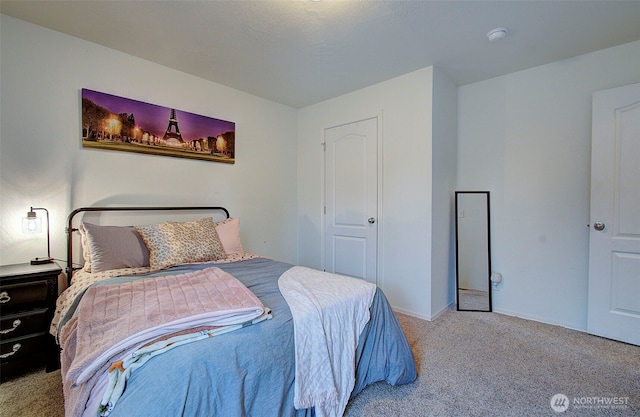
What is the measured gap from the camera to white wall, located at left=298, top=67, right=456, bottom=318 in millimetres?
2914

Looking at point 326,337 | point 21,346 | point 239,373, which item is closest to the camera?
point 239,373

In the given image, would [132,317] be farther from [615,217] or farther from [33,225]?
[615,217]

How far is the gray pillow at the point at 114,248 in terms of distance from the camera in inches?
84.0

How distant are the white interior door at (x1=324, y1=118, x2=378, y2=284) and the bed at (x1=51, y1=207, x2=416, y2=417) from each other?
4.69ft

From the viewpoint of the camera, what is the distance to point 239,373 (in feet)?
3.78

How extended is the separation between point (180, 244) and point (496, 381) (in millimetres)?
2493

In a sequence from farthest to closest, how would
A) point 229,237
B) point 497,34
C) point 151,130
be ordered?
1. point 229,237
2. point 151,130
3. point 497,34

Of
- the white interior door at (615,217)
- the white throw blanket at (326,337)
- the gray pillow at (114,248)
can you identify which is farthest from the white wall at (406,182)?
the gray pillow at (114,248)

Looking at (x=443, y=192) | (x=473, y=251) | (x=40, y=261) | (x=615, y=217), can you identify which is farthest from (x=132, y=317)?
(x=615, y=217)

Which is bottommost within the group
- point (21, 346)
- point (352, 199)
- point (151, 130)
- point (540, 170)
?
point (21, 346)

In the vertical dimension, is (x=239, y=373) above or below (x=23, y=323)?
above

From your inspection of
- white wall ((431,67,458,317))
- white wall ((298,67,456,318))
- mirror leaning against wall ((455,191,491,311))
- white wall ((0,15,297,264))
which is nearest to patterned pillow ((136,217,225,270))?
white wall ((0,15,297,264))

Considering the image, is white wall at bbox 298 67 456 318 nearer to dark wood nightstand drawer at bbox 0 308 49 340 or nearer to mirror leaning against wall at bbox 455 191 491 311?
mirror leaning against wall at bbox 455 191 491 311

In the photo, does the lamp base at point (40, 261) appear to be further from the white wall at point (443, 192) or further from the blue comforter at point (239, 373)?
the white wall at point (443, 192)
